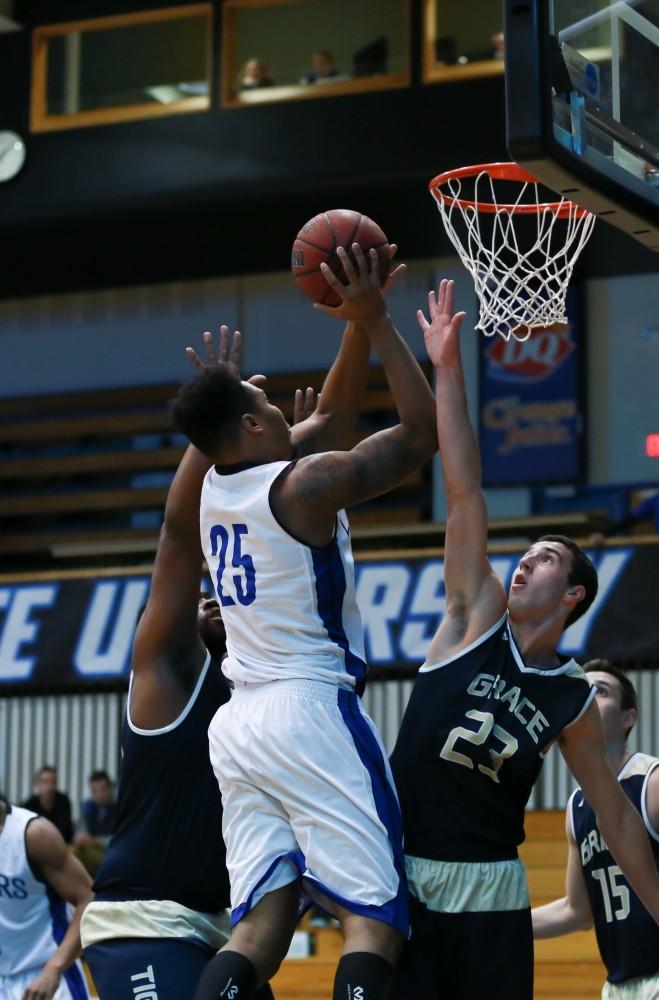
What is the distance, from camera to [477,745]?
14.4ft

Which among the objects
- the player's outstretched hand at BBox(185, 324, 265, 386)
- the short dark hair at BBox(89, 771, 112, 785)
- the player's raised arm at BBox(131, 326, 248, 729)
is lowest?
the short dark hair at BBox(89, 771, 112, 785)

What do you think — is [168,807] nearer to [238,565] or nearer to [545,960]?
[238,565]

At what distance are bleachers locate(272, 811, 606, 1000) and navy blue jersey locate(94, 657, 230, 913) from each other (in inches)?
177

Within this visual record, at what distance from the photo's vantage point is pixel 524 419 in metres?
15.0

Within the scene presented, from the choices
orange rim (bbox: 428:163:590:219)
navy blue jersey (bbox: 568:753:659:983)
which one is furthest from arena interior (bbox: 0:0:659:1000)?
orange rim (bbox: 428:163:590:219)

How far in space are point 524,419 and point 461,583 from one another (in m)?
10.7

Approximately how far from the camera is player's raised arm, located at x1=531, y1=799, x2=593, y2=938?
225 inches

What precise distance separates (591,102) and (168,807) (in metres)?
2.51

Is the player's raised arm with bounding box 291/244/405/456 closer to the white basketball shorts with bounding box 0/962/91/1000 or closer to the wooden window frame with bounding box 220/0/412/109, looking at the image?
the white basketball shorts with bounding box 0/962/91/1000

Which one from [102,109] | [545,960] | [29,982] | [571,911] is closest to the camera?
[571,911]

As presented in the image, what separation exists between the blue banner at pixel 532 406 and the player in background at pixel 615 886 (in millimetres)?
9101

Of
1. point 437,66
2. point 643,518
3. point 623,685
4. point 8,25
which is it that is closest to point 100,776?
point 643,518

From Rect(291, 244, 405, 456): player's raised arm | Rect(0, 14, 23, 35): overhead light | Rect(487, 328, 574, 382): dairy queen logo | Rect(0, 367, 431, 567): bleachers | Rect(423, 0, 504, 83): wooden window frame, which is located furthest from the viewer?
Rect(0, 367, 431, 567): bleachers

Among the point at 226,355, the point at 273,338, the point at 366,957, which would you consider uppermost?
the point at 273,338
